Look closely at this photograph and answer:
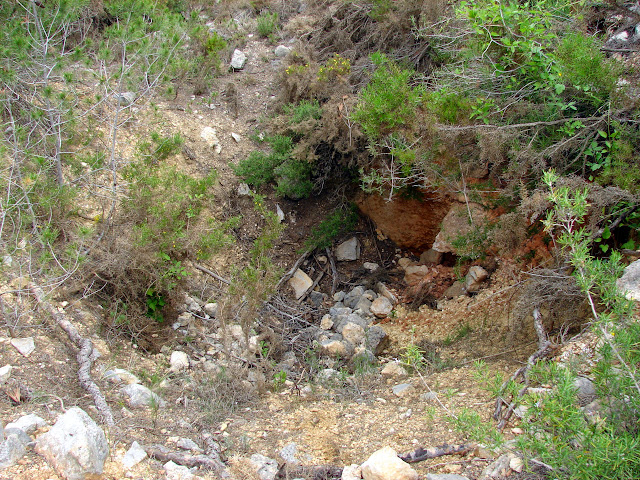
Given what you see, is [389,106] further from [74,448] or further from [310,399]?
[74,448]

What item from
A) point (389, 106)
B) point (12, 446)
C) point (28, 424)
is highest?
point (389, 106)

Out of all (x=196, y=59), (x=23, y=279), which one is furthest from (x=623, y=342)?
(x=196, y=59)

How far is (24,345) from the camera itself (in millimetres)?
3201

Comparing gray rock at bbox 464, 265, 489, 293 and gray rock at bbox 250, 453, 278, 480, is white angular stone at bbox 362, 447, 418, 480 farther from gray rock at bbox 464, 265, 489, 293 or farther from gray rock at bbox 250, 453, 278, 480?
gray rock at bbox 464, 265, 489, 293

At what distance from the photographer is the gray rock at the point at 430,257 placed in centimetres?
580

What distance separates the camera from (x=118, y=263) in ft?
13.0

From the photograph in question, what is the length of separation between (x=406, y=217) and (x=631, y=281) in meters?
3.38

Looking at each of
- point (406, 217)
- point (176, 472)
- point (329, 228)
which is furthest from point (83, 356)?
point (406, 217)

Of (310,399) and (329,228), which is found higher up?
(310,399)

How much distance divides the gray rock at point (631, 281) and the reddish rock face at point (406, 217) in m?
2.85

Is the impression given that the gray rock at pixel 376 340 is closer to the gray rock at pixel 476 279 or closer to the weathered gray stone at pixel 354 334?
the weathered gray stone at pixel 354 334

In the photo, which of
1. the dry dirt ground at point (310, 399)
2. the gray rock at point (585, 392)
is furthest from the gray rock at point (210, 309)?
the gray rock at point (585, 392)

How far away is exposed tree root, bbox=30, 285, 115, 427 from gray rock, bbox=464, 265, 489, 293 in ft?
11.1

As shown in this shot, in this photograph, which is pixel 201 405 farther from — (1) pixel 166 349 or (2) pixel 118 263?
(2) pixel 118 263
